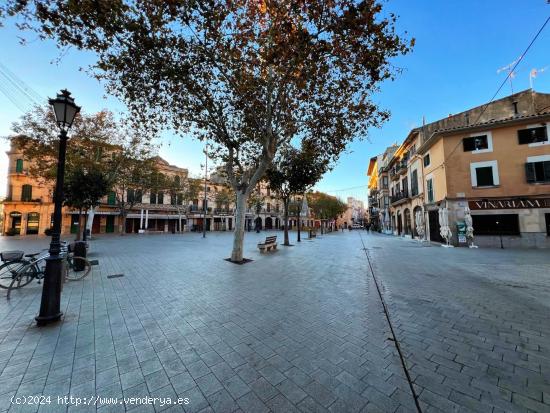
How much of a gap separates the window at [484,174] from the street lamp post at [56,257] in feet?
72.4

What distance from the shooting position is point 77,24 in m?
5.80

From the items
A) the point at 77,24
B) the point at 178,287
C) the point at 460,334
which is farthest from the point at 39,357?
the point at 77,24

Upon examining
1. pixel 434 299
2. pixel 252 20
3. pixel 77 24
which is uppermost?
pixel 252 20

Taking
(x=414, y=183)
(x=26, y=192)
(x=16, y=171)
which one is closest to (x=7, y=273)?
(x=414, y=183)

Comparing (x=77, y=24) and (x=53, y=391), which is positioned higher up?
(x=77, y=24)

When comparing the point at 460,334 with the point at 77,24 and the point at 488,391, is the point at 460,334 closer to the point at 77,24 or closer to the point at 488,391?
the point at 488,391

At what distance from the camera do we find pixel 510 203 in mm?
15695

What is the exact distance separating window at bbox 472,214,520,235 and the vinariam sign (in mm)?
648

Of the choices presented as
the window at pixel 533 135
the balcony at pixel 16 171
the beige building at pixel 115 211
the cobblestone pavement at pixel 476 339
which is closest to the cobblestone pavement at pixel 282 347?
the cobblestone pavement at pixel 476 339

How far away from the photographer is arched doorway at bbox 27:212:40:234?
27.8 metres

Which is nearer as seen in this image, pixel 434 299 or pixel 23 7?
pixel 23 7

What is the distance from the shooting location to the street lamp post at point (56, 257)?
3875mm

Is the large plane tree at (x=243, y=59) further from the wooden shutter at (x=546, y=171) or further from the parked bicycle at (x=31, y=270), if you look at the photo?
the wooden shutter at (x=546, y=171)

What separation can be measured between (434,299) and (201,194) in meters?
42.8
